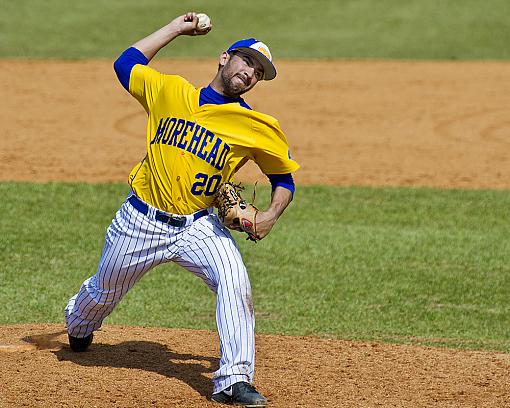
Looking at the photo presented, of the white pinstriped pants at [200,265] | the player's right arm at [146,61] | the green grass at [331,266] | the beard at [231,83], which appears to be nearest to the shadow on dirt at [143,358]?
the white pinstriped pants at [200,265]

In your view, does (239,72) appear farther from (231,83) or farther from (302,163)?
(302,163)

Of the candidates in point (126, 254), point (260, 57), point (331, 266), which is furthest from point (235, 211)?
point (331, 266)

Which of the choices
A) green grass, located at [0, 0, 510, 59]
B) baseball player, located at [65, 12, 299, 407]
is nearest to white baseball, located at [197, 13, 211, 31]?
baseball player, located at [65, 12, 299, 407]

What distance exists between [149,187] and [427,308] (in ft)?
11.0

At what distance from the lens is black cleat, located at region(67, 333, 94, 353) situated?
6453 millimetres

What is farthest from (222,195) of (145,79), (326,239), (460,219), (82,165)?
(82,165)

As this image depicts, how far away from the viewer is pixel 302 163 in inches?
531

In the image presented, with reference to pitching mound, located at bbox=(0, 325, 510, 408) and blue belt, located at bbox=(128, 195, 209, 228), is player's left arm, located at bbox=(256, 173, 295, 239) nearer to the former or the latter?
blue belt, located at bbox=(128, 195, 209, 228)

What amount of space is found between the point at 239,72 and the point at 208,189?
647mm

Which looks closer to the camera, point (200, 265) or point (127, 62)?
point (200, 265)

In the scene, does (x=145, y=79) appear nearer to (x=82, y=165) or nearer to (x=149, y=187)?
(x=149, y=187)

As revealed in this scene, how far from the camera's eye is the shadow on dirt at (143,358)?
618 cm

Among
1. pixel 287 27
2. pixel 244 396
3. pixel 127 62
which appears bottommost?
pixel 244 396

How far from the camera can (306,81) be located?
18.1 m
